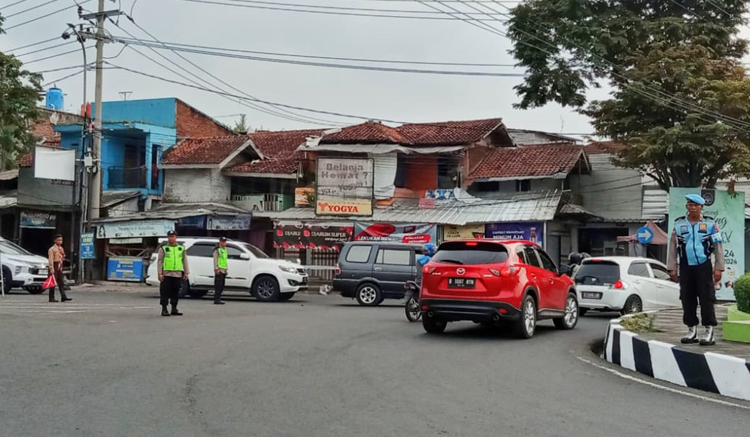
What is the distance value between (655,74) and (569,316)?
13086 millimetres

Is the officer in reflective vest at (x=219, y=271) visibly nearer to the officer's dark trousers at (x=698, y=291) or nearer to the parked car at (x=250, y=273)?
the parked car at (x=250, y=273)

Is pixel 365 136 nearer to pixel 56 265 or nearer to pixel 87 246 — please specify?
pixel 87 246

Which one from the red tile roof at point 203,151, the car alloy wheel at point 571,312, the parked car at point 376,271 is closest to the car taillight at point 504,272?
the car alloy wheel at point 571,312

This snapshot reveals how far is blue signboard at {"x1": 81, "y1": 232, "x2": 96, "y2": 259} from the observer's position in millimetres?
28859

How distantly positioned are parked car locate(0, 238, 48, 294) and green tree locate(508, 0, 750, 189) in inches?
715

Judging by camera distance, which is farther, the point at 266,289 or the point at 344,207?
the point at 344,207

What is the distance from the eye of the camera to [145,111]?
38812 mm

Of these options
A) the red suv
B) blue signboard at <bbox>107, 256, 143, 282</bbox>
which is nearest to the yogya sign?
blue signboard at <bbox>107, 256, 143, 282</bbox>

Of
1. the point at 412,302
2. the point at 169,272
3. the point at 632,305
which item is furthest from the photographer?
the point at 632,305

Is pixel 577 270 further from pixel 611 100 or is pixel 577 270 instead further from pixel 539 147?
pixel 539 147

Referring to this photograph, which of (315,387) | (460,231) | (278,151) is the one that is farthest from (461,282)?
(278,151)

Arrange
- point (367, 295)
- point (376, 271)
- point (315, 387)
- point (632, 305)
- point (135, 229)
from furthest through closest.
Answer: point (135, 229), point (367, 295), point (376, 271), point (632, 305), point (315, 387)

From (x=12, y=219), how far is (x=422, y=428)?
1394 inches

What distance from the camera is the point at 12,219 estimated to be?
3634cm
